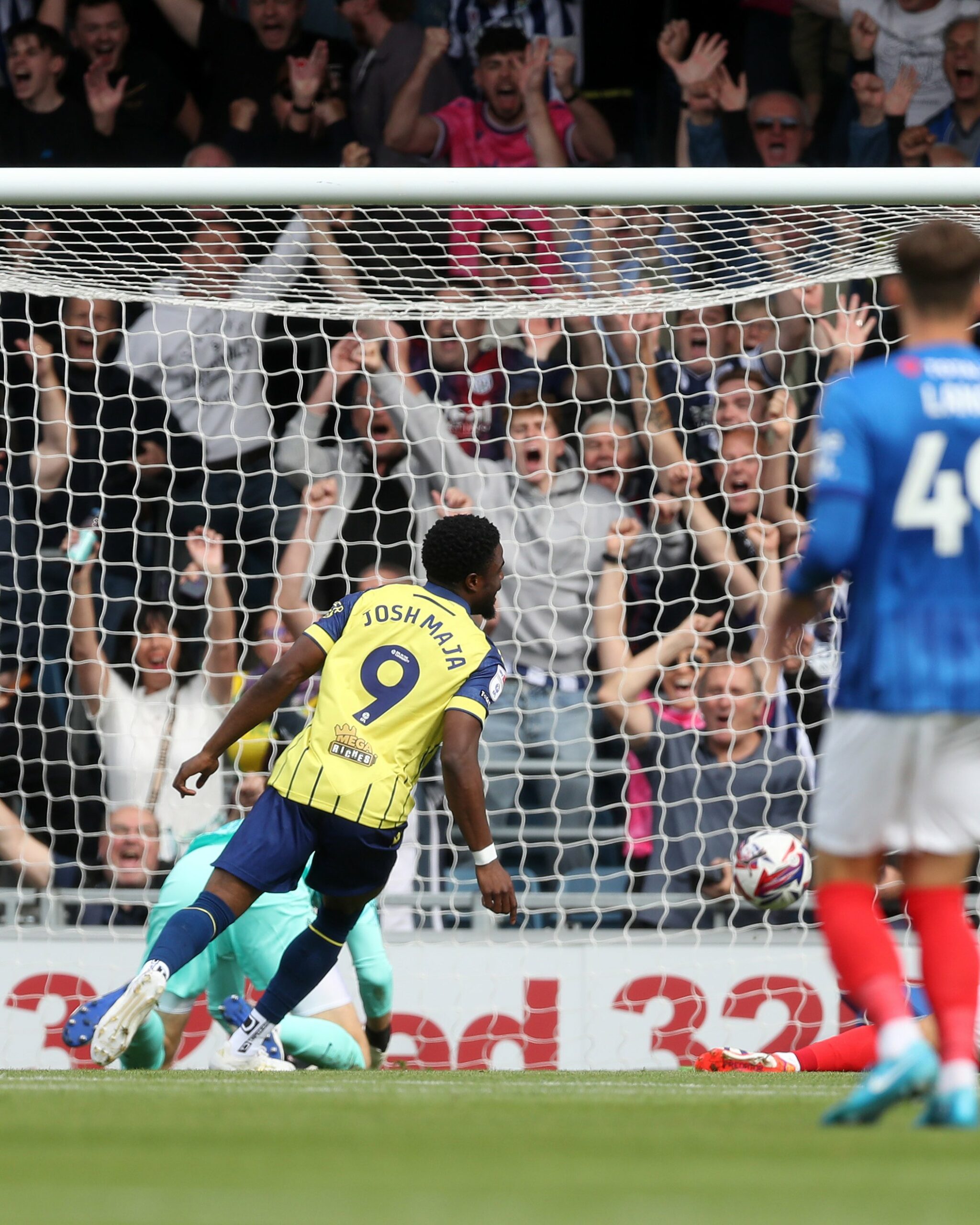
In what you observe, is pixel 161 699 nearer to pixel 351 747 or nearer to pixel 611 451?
pixel 611 451

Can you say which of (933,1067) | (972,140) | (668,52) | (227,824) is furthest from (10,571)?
(933,1067)

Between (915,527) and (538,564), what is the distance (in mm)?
5136

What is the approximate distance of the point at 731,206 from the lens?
662 cm

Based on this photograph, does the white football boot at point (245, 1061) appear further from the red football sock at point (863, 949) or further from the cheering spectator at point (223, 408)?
the cheering spectator at point (223, 408)

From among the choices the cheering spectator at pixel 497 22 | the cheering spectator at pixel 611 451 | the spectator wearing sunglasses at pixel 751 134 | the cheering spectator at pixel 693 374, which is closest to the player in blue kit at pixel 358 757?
the cheering spectator at pixel 611 451

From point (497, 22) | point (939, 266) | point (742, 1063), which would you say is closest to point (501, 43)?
point (497, 22)

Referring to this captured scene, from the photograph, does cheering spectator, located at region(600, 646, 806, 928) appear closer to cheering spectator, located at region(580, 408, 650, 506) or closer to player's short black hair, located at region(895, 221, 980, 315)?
cheering spectator, located at region(580, 408, 650, 506)

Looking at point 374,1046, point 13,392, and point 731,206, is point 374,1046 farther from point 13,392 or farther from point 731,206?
point 13,392

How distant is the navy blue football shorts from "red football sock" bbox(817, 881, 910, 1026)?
2.14 m

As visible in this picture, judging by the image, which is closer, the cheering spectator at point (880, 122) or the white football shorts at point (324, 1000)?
the white football shorts at point (324, 1000)

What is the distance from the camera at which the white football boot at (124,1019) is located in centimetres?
447

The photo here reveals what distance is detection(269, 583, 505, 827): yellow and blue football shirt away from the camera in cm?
502

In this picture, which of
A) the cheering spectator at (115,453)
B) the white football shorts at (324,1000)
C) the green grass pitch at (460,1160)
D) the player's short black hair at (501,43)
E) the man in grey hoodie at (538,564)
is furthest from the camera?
the player's short black hair at (501,43)

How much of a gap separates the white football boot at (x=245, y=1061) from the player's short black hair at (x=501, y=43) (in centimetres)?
632
